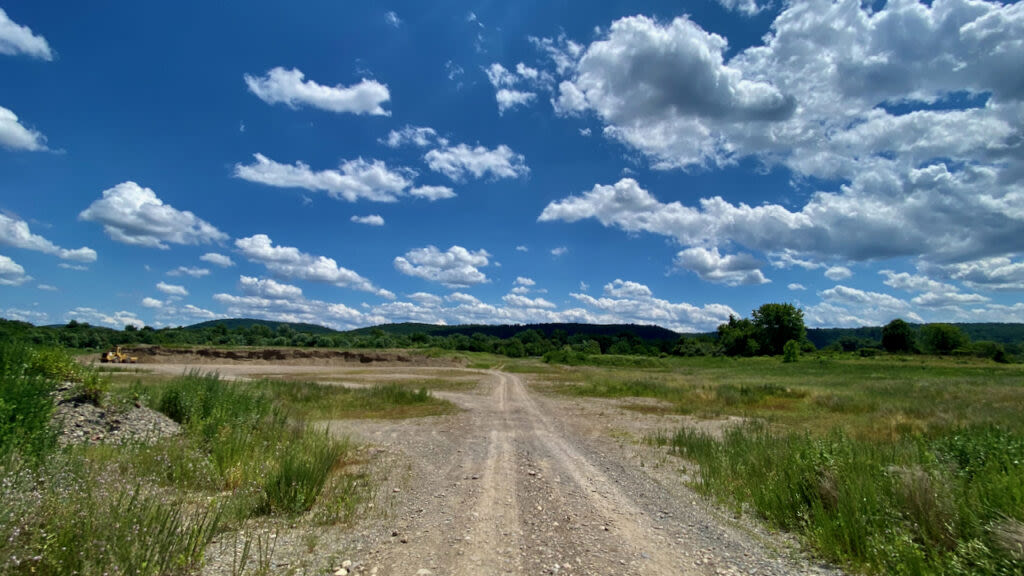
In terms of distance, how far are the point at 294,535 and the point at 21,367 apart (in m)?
6.66

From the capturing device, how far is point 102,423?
8.75 m

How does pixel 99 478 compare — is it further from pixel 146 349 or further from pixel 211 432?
pixel 146 349

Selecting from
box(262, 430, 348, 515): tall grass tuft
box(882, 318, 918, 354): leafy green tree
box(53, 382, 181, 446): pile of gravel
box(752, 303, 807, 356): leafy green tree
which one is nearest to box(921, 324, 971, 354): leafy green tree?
box(882, 318, 918, 354): leafy green tree

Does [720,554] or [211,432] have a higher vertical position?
[211,432]

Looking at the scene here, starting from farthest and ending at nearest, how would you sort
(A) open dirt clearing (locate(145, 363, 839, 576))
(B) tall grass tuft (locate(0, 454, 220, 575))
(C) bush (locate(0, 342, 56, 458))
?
(C) bush (locate(0, 342, 56, 458))
(A) open dirt clearing (locate(145, 363, 839, 576))
(B) tall grass tuft (locate(0, 454, 220, 575))

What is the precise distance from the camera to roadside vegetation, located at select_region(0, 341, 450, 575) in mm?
3980

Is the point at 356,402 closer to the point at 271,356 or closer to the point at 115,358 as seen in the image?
the point at 115,358

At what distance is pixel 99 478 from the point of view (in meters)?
5.45

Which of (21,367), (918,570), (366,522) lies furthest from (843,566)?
(21,367)

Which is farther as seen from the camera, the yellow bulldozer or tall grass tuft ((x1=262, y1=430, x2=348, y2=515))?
the yellow bulldozer

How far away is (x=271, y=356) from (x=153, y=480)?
67.4 meters

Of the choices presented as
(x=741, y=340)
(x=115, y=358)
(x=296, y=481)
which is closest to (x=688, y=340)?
(x=741, y=340)

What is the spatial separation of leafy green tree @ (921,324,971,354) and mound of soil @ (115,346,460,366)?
122122mm

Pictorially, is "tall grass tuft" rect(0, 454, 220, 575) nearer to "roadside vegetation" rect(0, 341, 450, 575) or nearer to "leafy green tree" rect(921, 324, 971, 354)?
"roadside vegetation" rect(0, 341, 450, 575)
